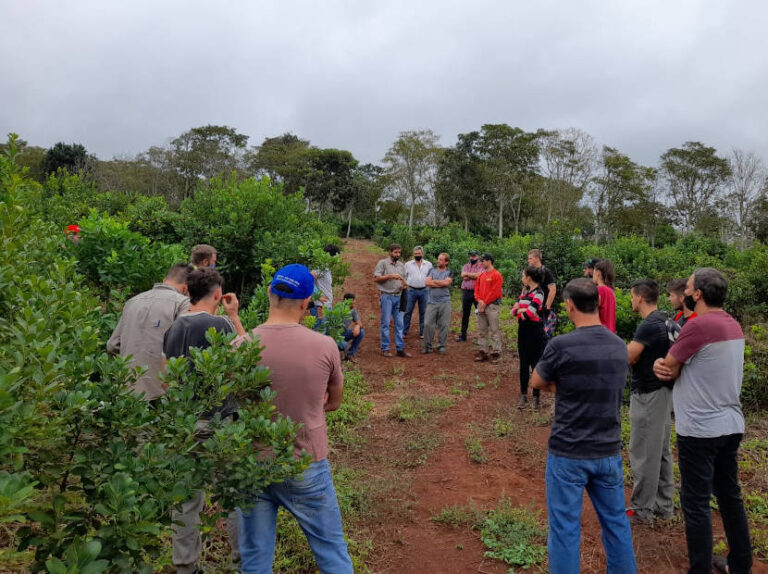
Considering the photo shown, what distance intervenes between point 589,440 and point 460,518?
1.67 m

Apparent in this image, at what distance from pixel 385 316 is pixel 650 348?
18.5 ft

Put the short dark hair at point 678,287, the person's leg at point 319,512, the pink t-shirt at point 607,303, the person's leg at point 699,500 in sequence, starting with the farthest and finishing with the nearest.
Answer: the pink t-shirt at point 607,303 < the short dark hair at point 678,287 < the person's leg at point 699,500 < the person's leg at point 319,512

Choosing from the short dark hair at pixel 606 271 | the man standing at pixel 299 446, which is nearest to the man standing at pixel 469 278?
the short dark hair at pixel 606 271

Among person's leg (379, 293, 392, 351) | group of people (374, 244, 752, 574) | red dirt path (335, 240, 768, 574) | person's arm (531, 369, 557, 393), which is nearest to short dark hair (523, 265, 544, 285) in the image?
red dirt path (335, 240, 768, 574)

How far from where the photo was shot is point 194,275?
9.93 ft

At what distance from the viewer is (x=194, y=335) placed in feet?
9.41

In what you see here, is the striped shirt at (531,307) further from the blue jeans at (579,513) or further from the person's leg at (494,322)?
the blue jeans at (579,513)

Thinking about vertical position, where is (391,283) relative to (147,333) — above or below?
above

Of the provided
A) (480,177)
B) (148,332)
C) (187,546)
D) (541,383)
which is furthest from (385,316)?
(480,177)

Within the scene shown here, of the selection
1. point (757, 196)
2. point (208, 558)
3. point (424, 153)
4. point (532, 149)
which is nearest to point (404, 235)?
point (424, 153)

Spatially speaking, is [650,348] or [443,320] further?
[443,320]

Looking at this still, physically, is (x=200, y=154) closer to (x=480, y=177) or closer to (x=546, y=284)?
(x=480, y=177)

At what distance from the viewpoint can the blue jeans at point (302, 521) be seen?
2.33 meters

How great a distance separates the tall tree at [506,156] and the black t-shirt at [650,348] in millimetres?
35005
